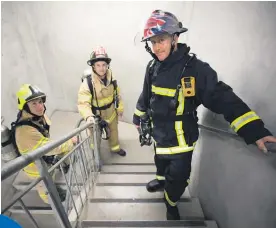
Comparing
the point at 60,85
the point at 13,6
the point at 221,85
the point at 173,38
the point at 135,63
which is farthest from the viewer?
the point at 60,85

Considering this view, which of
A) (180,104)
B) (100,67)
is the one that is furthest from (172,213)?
(100,67)

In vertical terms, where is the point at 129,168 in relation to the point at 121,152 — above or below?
above

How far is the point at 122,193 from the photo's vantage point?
92.7 inches

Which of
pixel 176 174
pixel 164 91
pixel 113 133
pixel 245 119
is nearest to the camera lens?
pixel 245 119

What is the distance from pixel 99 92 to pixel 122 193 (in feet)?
4.90

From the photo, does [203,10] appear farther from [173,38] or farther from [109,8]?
[109,8]

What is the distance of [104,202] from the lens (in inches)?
84.9

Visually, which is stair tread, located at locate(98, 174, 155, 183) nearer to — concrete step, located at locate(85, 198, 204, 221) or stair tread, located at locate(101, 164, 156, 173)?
stair tread, located at locate(101, 164, 156, 173)

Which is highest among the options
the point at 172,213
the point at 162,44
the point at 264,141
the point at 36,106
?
the point at 162,44

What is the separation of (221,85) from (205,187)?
4.27 feet

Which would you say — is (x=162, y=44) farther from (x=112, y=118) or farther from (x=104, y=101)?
(x=112, y=118)

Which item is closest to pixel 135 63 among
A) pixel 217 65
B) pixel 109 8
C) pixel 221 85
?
pixel 109 8

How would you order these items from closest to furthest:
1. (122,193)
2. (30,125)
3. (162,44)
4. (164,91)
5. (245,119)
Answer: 1. (245,119)
2. (162,44)
3. (164,91)
4. (30,125)
5. (122,193)

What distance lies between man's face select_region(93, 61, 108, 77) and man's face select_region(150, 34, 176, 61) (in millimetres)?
1281
